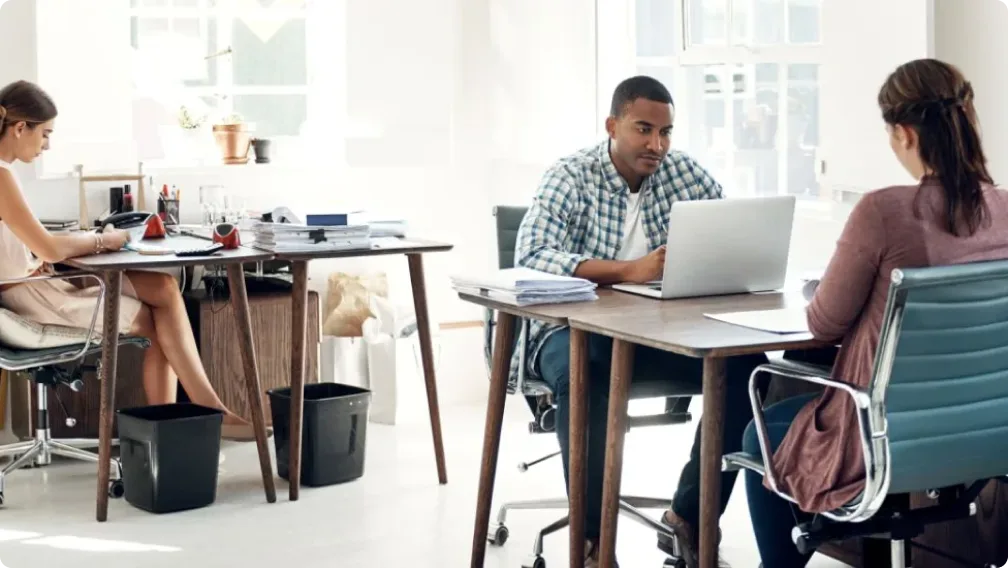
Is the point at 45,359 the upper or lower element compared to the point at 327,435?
upper

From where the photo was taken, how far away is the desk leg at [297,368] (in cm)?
476

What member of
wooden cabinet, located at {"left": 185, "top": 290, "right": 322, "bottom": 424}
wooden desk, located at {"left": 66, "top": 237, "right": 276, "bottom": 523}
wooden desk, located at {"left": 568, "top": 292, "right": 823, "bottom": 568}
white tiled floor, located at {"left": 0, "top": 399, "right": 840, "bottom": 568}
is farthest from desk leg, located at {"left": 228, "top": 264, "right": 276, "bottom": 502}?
wooden desk, located at {"left": 568, "top": 292, "right": 823, "bottom": 568}

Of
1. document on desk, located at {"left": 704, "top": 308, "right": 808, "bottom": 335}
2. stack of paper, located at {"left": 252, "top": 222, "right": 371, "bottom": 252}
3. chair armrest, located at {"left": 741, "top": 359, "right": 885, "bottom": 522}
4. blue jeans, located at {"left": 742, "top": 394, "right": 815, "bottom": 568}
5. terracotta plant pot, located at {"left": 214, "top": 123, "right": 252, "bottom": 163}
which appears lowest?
blue jeans, located at {"left": 742, "top": 394, "right": 815, "bottom": 568}

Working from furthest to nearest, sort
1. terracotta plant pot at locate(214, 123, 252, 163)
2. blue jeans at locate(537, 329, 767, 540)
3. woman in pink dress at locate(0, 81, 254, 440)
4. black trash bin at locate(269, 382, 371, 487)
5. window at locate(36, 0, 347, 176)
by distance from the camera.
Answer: terracotta plant pot at locate(214, 123, 252, 163) < window at locate(36, 0, 347, 176) < black trash bin at locate(269, 382, 371, 487) < woman in pink dress at locate(0, 81, 254, 440) < blue jeans at locate(537, 329, 767, 540)

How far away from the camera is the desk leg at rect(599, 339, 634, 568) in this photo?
3.14 m

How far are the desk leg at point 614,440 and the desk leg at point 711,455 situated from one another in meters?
0.24

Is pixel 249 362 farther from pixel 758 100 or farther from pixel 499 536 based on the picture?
pixel 758 100

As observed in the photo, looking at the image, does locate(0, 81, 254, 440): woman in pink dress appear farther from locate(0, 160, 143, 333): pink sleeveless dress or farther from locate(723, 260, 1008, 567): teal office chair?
locate(723, 260, 1008, 567): teal office chair

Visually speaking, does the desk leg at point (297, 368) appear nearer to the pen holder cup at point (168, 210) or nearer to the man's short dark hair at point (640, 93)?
the pen holder cup at point (168, 210)

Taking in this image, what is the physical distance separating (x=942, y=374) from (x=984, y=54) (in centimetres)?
164

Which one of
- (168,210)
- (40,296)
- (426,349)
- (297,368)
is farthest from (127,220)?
(426,349)

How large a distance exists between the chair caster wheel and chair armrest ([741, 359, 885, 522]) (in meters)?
1.29

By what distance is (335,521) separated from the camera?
14.9 feet

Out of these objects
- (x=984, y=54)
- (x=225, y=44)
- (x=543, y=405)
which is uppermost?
(x=225, y=44)
